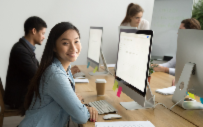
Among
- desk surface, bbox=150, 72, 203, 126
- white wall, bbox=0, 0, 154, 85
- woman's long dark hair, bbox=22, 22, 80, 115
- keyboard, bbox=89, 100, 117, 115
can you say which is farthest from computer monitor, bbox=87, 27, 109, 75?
white wall, bbox=0, 0, 154, 85

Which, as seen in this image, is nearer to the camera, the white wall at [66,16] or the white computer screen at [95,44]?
the white computer screen at [95,44]

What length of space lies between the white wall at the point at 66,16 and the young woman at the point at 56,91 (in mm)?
2348

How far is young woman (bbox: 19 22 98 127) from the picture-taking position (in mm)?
1090

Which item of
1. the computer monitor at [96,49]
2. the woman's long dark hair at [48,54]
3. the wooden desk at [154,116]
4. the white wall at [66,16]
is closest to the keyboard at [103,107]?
the wooden desk at [154,116]

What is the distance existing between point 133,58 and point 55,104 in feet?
1.87

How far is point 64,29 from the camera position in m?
1.23

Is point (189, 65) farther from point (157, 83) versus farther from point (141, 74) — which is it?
point (157, 83)

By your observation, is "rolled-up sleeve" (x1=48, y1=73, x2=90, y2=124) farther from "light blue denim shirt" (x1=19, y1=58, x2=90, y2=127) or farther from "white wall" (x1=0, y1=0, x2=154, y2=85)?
"white wall" (x1=0, y1=0, x2=154, y2=85)

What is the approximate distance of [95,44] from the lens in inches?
88.4

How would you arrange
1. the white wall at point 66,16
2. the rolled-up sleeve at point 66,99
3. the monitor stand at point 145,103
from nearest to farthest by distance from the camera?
the rolled-up sleeve at point 66,99 → the monitor stand at point 145,103 → the white wall at point 66,16

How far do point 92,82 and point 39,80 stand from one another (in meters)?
0.83

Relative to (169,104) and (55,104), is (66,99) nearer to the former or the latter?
(55,104)

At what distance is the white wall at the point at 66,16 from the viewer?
3244 mm

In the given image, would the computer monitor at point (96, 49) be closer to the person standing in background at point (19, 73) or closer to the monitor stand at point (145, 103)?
the person standing in background at point (19, 73)
